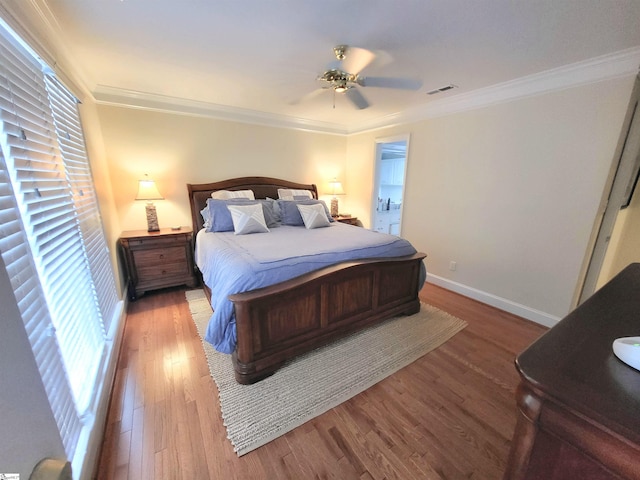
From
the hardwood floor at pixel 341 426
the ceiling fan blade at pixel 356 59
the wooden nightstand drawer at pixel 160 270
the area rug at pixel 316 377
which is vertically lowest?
the hardwood floor at pixel 341 426

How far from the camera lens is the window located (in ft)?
3.14

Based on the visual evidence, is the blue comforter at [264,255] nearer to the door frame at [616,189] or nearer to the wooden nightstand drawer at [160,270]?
the wooden nightstand drawer at [160,270]

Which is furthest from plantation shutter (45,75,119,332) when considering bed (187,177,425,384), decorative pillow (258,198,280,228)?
decorative pillow (258,198,280,228)

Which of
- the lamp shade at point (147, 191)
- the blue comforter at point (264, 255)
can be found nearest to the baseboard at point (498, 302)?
the blue comforter at point (264, 255)

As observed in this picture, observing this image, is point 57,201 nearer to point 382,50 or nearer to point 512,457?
point 512,457

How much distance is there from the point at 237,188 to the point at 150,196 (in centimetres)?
110

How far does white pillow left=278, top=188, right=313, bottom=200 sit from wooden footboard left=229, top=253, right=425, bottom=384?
6.63 ft

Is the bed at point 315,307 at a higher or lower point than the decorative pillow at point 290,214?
lower

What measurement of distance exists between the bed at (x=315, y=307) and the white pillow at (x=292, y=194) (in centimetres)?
202

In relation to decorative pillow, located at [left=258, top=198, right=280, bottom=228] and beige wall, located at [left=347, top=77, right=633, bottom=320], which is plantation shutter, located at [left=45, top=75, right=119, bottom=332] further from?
beige wall, located at [left=347, top=77, right=633, bottom=320]

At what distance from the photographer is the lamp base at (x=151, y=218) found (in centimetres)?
313

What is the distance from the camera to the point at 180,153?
11.0ft

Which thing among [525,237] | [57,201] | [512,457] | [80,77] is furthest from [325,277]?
[80,77]

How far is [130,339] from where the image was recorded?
7.42ft
